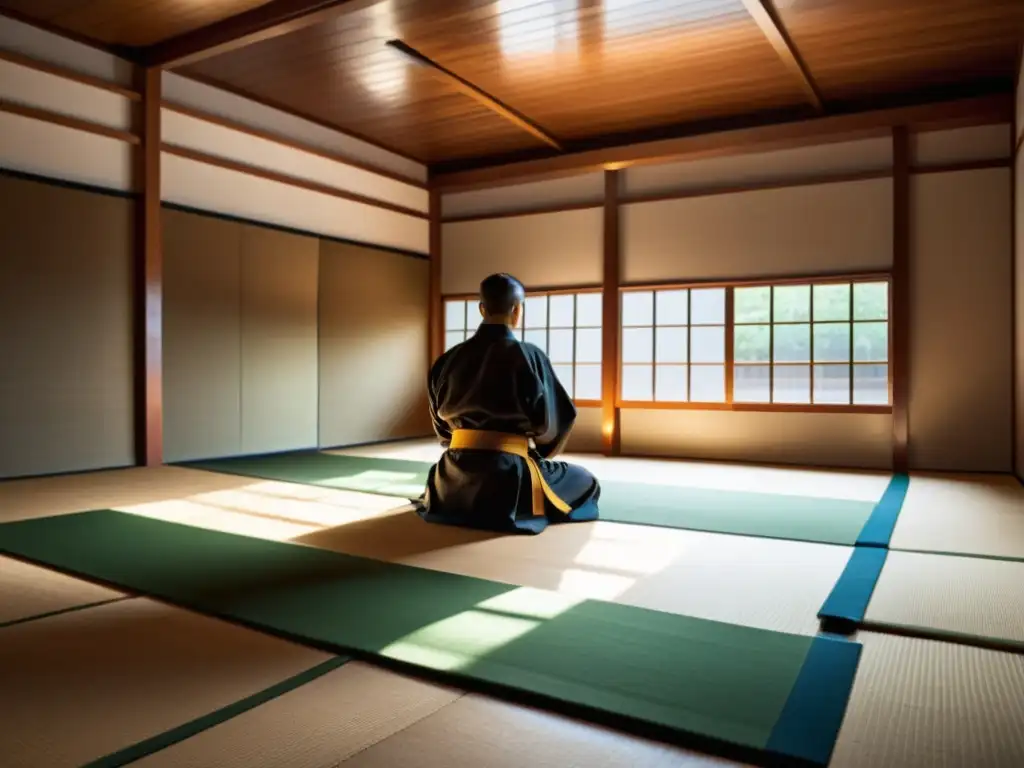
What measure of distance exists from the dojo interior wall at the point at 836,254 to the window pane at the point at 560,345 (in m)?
0.50

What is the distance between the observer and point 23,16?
14.7 ft

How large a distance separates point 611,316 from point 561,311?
676 millimetres

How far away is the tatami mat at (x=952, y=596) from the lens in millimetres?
2027

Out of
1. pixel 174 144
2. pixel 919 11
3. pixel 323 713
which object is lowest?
pixel 323 713

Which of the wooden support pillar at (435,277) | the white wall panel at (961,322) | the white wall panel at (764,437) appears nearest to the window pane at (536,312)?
the wooden support pillar at (435,277)

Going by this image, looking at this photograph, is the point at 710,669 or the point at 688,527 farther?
the point at 688,527

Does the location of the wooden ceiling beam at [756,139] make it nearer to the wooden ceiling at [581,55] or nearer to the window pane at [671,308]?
the wooden ceiling at [581,55]

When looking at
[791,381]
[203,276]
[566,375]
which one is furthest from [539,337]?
[791,381]

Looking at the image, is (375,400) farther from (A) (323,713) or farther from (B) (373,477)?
(A) (323,713)

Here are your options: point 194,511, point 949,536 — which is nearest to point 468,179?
point 194,511

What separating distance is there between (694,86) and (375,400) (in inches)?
151

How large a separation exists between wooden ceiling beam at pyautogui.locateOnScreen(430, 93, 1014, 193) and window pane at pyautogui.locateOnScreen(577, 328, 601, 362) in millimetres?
1452

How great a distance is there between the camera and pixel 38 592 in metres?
2.32

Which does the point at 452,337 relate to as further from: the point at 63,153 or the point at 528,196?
the point at 63,153
